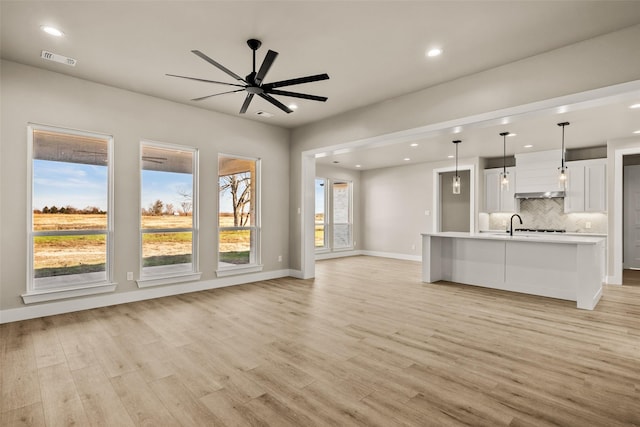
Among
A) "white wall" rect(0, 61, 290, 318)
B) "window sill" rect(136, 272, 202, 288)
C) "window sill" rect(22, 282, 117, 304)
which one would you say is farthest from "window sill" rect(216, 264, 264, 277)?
"window sill" rect(22, 282, 117, 304)

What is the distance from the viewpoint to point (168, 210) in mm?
5191

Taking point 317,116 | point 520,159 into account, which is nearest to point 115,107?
point 317,116

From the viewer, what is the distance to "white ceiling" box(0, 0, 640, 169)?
2.82 meters

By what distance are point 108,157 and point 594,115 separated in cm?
700

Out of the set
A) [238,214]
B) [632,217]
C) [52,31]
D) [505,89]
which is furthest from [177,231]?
[632,217]

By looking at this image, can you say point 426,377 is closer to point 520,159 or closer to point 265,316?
point 265,316

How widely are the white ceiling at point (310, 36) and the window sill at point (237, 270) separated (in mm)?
2861

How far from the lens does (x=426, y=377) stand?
8.15ft

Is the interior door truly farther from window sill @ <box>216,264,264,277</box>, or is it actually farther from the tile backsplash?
window sill @ <box>216,264,264,277</box>

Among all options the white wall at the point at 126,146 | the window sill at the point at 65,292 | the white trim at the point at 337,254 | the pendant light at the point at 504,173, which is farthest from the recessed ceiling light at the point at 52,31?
the white trim at the point at 337,254

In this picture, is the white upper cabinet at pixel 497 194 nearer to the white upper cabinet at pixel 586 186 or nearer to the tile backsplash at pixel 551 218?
the tile backsplash at pixel 551 218

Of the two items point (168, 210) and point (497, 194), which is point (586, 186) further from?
point (168, 210)

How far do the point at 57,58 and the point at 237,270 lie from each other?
378cm

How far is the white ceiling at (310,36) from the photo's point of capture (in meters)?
2.82
